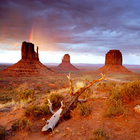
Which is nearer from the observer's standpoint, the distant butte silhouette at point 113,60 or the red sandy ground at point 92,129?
the red sandy ground at point 92,129

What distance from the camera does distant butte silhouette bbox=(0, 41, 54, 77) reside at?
40.6 meters

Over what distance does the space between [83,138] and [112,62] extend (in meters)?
68.0

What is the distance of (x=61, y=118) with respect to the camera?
17.9 feet

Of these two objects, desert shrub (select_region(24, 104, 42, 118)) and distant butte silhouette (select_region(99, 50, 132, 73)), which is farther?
distant butte silhouette (select_region(99, 50, 132, 73))

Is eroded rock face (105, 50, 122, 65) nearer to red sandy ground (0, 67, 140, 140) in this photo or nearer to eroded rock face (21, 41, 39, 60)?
eroded rock face (21, 41, 39, 60)

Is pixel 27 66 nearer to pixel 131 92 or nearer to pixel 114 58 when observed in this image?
pixel 131 92

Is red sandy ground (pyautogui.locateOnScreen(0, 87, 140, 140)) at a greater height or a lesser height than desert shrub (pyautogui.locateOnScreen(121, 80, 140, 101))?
lesser

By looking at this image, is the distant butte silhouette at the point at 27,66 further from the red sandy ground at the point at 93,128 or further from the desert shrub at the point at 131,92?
the desert shrub at the point at 131,92

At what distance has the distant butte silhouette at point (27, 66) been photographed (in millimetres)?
40562

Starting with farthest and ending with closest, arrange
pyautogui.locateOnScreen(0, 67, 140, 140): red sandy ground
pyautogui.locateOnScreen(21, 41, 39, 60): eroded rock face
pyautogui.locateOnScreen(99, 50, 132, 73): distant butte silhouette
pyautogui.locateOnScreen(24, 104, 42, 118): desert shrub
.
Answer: pyautogui.locateOnScreen(99, 50, 132, 73): distant butte silhouette
pyautogui.locateOnScreen(21, 41, 39, 60): eroded rock face
pyautogui.locateOnScreen(24, 104, 42, 118): desert shrub
pyautogui.locateOnScreen(0, 67, 140, 140): red sandy ground

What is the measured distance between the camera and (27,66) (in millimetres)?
44469

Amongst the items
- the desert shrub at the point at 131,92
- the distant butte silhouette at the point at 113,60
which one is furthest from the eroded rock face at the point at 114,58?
the desert shrub at the point at 131,92

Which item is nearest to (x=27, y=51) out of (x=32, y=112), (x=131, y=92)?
(x=32, y=112)

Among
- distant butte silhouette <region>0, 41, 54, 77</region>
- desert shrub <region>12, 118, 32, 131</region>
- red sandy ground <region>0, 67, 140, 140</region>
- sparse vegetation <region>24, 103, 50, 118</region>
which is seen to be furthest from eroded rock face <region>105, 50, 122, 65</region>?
desert shrub <region>12, 118, 32, 131</region>
